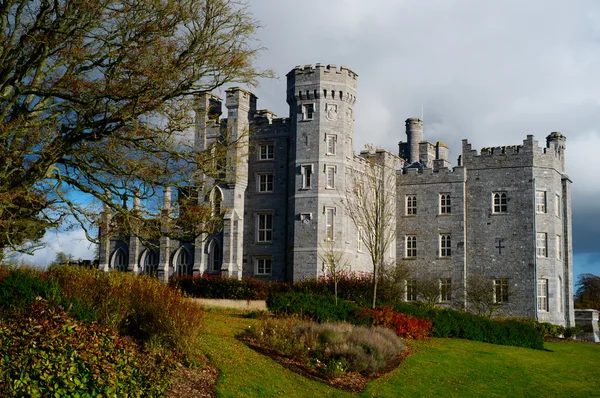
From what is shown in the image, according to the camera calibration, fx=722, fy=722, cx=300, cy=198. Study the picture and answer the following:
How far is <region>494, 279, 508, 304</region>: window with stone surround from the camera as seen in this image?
40812 mm

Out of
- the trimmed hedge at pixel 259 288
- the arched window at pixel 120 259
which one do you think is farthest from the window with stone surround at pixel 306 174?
→ the arched window at pixel 120 259

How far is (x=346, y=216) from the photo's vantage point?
1511 inches

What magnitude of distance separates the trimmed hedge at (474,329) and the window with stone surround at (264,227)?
16392 millimetres

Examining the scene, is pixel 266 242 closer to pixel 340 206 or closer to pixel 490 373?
pixel 340 206

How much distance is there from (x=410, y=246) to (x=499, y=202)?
5.89 m

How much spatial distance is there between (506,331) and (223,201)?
63.9ft

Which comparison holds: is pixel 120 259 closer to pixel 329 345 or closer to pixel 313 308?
pixel 313 308

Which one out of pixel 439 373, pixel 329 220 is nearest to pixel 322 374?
pixel 439 373

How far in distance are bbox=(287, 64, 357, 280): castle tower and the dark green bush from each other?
15087 mm

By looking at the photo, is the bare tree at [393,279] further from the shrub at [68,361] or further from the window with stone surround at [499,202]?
the shrub at [68,361]

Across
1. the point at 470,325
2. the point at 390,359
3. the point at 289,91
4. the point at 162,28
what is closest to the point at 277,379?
the point at 390,359

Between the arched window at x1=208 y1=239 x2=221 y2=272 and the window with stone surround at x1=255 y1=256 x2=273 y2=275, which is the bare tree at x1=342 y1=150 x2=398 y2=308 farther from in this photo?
the arched window at x1=208 y1=239 x2=221 y2=272

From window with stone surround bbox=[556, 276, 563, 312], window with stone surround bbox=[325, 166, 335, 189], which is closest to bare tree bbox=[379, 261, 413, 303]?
window with stone surround bbox=[325, 166, 335, 189]

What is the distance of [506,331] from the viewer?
24.6 metres
